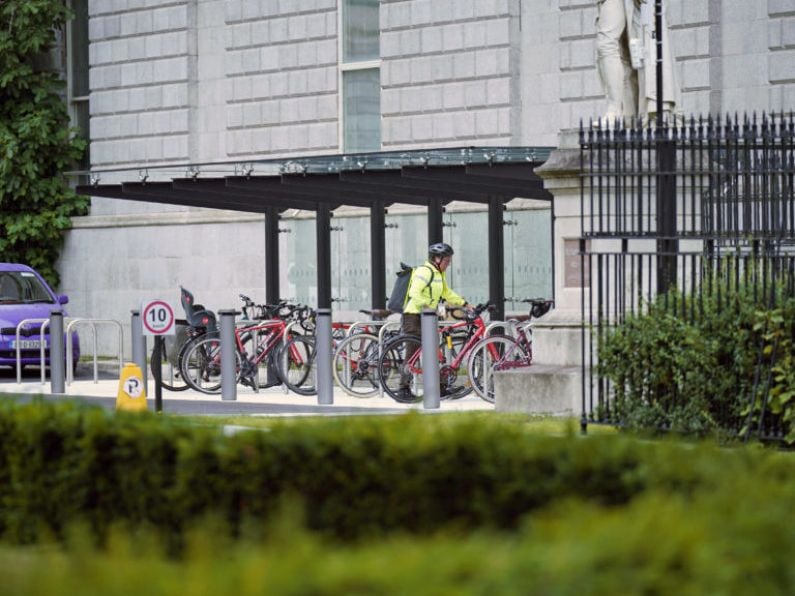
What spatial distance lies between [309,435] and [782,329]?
5.55m

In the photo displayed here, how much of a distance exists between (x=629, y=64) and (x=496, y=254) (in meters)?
5.35

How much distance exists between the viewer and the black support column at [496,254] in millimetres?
21141

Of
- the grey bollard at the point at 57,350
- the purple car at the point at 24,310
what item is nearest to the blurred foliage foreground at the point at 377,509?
the grey bollard at the point at 57,350

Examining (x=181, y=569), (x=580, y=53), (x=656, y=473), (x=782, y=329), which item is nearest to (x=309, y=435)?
(x=656, y=473)

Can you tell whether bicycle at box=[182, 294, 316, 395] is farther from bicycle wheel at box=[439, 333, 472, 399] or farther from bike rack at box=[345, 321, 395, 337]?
Result: bicycle wheel at box=[439, 333, 472, 399]

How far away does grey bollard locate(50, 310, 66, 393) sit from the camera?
67.3 feet

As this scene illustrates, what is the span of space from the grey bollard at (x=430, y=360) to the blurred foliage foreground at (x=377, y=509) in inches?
337

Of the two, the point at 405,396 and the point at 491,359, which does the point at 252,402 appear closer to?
the point at 405,396

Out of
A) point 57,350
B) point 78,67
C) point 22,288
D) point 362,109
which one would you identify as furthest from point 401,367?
point 78,67

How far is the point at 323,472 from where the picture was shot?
7.25 meters

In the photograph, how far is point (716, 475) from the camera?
588 centimetres

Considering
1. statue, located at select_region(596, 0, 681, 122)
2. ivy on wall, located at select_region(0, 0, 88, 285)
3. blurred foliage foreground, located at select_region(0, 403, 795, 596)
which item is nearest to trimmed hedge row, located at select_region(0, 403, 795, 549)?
blurred foliage foreground, located at select_region(0, 403, 795, 596)

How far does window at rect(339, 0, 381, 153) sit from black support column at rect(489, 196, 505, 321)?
21.3 ft

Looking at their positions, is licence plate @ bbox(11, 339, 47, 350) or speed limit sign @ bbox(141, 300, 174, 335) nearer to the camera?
speed limit sign @ bbox(141, 300, 174, 335)
